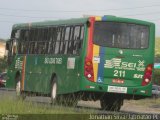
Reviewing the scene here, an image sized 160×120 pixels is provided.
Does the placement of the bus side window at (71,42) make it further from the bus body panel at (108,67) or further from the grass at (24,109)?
the grass at (24,109)

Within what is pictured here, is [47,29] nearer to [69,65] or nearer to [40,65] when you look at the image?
[40,65]

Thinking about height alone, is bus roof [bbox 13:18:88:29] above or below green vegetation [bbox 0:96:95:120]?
above

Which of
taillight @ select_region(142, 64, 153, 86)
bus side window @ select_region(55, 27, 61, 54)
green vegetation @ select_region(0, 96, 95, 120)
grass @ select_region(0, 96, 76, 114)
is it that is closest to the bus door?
taillight @ select_region(142, 64, 153, 86)

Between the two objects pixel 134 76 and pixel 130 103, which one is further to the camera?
pixel 130 103

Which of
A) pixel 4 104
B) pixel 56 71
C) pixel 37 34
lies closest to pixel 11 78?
pixel 37 34

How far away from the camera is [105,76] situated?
79.4ft

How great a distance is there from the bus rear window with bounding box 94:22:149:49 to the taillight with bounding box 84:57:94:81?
72 centimetres

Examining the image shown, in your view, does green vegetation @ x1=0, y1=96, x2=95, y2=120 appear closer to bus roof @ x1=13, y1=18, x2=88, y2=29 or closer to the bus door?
the bus door

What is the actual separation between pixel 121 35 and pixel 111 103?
3193mm

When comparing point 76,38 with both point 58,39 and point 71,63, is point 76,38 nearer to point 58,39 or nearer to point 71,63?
point 71,63

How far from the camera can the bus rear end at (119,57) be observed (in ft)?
79.0

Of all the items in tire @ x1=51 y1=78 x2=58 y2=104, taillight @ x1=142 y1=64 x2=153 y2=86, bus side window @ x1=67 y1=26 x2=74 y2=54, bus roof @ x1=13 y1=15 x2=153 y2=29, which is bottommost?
tire @ x1=51 y1=78 x2=58 y2=104

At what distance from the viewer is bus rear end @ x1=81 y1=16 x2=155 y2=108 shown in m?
24.1

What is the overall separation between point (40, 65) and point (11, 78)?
3605 millimetres
